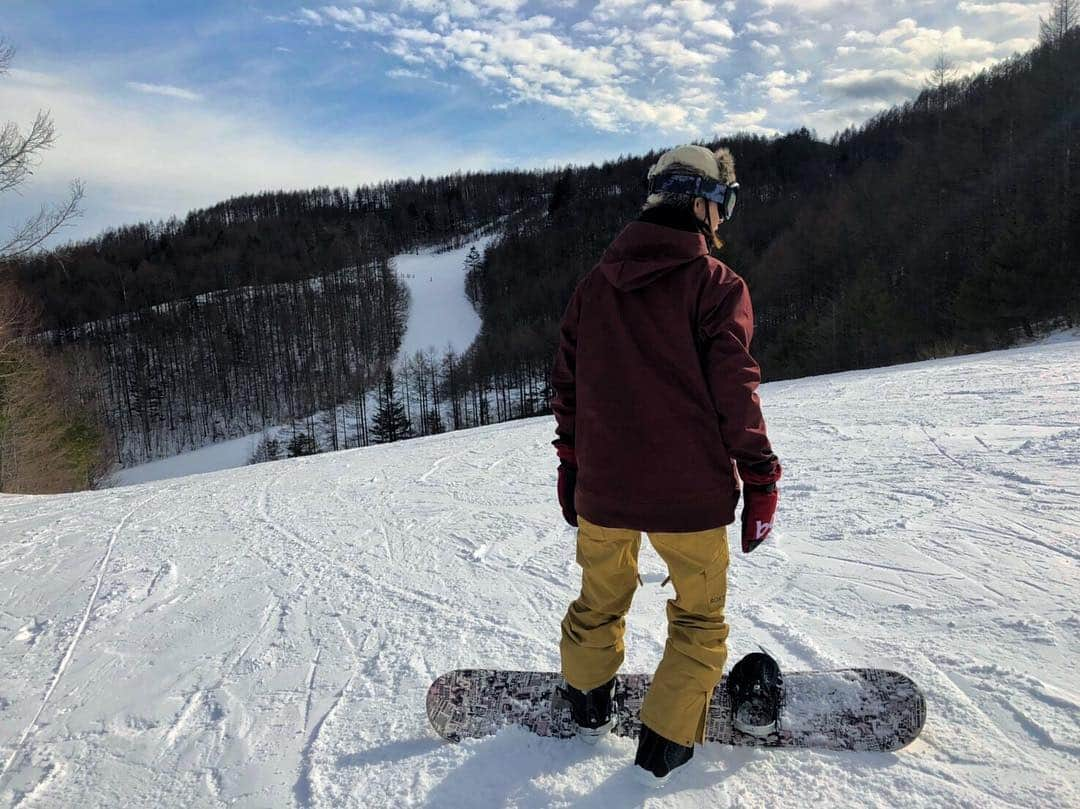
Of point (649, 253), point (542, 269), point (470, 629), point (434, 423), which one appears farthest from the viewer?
point (542, 269)

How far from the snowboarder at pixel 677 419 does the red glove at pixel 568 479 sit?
0.65 feet

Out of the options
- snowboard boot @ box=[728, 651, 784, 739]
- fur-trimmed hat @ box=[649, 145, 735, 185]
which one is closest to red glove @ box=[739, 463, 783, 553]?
snowboard boot @ box=[728, 651, 784, 739]

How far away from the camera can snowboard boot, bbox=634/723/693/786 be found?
1738 mm

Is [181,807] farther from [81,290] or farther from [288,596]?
[81,290]

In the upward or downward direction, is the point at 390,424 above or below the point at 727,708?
below

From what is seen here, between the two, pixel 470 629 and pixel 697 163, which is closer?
pixel 697 163

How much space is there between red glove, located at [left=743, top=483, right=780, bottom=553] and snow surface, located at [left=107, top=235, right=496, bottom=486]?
1521 inches

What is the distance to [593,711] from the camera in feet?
6.41

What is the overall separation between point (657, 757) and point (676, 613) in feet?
1.34

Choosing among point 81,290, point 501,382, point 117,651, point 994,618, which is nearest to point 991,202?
point 501,382

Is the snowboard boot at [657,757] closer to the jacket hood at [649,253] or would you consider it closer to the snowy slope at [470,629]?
the snowy slope at [470,629]

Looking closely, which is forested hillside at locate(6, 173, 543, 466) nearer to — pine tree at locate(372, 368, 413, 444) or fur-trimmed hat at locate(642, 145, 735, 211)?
pine tree at locate(372, 368, 413, 444)

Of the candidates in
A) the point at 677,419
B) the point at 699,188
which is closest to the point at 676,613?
the point at 677,419

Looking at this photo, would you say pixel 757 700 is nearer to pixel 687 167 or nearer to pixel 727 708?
pixel 727 708
